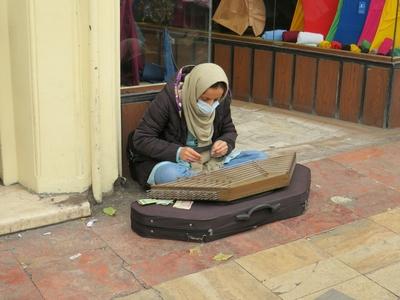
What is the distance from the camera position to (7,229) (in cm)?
356

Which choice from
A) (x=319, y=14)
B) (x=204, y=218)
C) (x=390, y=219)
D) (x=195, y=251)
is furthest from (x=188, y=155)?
(x=319, y=14)

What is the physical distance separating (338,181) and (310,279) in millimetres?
1532

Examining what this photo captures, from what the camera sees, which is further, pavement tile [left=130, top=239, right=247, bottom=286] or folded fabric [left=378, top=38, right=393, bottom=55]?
folded fabric [left=378, top=38, right=393, bottom=55]

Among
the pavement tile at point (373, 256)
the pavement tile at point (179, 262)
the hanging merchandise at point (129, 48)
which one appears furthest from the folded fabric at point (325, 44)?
the pavement tile at point (179, 262)

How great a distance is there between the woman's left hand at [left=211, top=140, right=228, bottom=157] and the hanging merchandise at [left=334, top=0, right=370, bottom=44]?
10.1 feet

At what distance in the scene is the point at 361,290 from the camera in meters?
3.11

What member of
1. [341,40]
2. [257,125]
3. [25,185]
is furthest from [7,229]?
[341,40]

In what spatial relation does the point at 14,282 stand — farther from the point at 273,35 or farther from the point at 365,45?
the point at 273,35

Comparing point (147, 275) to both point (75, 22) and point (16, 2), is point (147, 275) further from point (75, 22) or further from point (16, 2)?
point (16, 2)

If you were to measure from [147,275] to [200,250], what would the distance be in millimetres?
398

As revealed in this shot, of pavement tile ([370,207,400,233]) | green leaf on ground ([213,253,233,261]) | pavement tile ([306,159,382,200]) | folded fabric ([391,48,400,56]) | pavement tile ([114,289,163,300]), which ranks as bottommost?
pavement tile ([114,289,163,300])

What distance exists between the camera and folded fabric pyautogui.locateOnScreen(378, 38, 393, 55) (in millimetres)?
6121

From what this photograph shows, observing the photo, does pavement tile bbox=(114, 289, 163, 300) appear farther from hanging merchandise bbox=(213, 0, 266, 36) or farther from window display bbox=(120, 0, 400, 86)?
hanging merchandise bbox=(213, 0, 266, 36)

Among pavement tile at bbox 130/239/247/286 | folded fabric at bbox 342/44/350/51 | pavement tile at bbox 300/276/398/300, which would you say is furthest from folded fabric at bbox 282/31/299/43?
pavement tile at bbox 300/276/398/300
